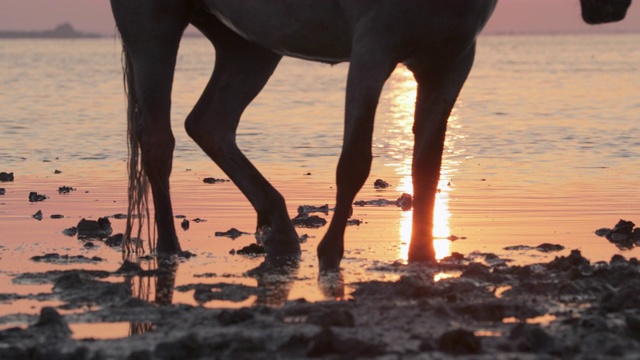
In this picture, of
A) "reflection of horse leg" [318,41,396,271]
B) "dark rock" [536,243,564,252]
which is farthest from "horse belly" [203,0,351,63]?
"dark rock" [536,243,564,252]

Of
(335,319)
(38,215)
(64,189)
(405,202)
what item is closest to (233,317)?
(335,319)

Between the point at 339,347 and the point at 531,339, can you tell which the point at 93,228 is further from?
the point at 531,339

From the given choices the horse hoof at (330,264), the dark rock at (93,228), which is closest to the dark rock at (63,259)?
the dark rock at (93,228)

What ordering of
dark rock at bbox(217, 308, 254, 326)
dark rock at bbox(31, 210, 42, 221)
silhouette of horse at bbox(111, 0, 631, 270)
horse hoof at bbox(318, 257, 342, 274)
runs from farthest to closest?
1. dark rock at bbox(31, 210, 42, 221)
2. horse hoof at bbox(318, 257, 342, 274)
3. silhouette of horse at bbox(111, 0, 631, 270)
4. dark rock at bbox(217, 308, 254, 326)

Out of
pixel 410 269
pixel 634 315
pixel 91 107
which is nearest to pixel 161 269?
pixel 410 269

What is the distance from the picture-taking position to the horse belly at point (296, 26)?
7648 millimetres

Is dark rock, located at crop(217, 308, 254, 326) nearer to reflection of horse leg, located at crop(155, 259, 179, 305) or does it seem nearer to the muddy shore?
the muddy shore

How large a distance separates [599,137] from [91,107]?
421 inches

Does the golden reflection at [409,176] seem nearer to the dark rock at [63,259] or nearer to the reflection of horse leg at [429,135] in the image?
the reflection of horse leg at [429,135]

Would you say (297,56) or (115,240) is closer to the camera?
(297,56)

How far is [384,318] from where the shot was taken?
5.95m

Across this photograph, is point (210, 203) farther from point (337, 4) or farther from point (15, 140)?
point (15, 140)

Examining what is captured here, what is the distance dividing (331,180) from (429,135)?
14.6ft

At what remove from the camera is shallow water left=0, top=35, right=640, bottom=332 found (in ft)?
26.8
